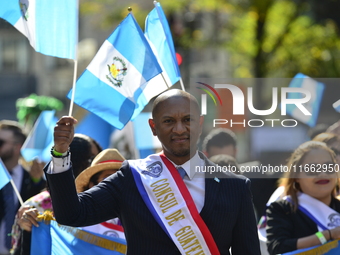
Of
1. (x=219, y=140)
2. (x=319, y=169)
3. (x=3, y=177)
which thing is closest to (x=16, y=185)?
(x=3, y=177)

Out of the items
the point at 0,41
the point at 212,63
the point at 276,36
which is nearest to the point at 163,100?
the point at 276,36

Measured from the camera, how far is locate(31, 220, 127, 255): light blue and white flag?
4242mm

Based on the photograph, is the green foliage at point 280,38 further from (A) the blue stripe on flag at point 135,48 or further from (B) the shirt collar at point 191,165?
(B) the shirt collar at point 191,165

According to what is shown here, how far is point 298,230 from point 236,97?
101 centimetres

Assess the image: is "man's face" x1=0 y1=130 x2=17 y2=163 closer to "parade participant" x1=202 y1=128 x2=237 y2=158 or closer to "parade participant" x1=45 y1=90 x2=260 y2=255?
"parade participant" x1=202 y1=128 x2=237 y2=158

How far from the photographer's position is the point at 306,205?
4.48 meters

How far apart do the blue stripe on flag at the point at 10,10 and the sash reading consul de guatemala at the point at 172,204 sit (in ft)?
5.41

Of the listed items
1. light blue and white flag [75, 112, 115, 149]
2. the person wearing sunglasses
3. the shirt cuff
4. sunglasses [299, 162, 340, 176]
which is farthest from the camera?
light blue and white flag [75, 112, 115, 149]

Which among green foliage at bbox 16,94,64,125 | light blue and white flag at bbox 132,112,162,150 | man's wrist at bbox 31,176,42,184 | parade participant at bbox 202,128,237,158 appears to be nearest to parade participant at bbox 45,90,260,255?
parade participant at bbox 202,128,237,158

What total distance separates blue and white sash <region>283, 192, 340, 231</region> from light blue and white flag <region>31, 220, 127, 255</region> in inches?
48.4

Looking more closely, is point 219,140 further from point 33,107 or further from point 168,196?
point 33,107

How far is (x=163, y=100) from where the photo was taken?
339 centimetres

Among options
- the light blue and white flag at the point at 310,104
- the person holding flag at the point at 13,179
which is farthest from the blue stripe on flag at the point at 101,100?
the person holding flag at the point at 13,179

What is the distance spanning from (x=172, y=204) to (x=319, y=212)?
1457 mm
